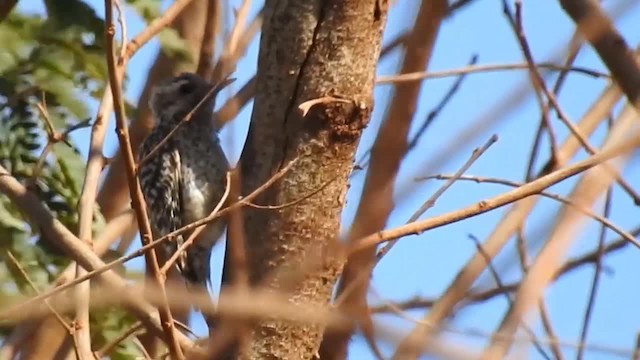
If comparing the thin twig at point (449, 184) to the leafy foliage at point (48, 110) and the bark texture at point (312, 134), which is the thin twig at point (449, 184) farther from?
the leafy foliage at point (48, 110)

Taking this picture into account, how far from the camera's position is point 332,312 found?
4.06 feet

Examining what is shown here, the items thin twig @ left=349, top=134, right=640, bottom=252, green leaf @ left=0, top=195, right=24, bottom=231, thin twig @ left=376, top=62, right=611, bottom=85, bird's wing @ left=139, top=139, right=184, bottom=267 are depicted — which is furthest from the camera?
bird's wing @ left=139, top=139, right=184, bottom=267

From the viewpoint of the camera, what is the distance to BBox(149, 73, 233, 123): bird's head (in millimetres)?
4938

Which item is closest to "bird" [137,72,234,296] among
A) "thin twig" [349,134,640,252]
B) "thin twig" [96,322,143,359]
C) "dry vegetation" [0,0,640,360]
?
"dry vegetation" [0,0,640,360]

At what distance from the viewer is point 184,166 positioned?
5203 mm

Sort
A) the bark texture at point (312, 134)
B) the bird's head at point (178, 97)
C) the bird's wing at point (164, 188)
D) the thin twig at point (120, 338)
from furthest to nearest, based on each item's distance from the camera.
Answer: the bird's wing at point (164, 188) < the bird's head at point (178, 97) < the thin twig at point (120, 338) < the bark texture at point (312, 134)

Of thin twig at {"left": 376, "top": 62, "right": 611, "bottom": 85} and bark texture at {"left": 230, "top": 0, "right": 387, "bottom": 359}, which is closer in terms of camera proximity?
thin twig at {"left": 376, "top": 62, "right": 611, "bottom": 85}

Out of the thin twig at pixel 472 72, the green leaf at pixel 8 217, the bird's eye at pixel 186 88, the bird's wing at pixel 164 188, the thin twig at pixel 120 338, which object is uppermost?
the bird's eye at pixel 186 88

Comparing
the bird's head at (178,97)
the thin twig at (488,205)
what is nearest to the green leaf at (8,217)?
the thin twig at (488,205)

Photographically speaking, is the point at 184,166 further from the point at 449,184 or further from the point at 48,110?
the point at 449,184

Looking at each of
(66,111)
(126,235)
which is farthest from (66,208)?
(126,235)

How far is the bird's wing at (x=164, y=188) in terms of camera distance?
5137 mm

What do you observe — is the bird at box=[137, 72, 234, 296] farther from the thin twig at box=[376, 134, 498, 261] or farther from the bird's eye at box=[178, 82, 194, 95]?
the thin twig at box=[376, 134, 498, 261]

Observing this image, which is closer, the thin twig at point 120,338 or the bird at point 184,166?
the thin twig at point 120,338
